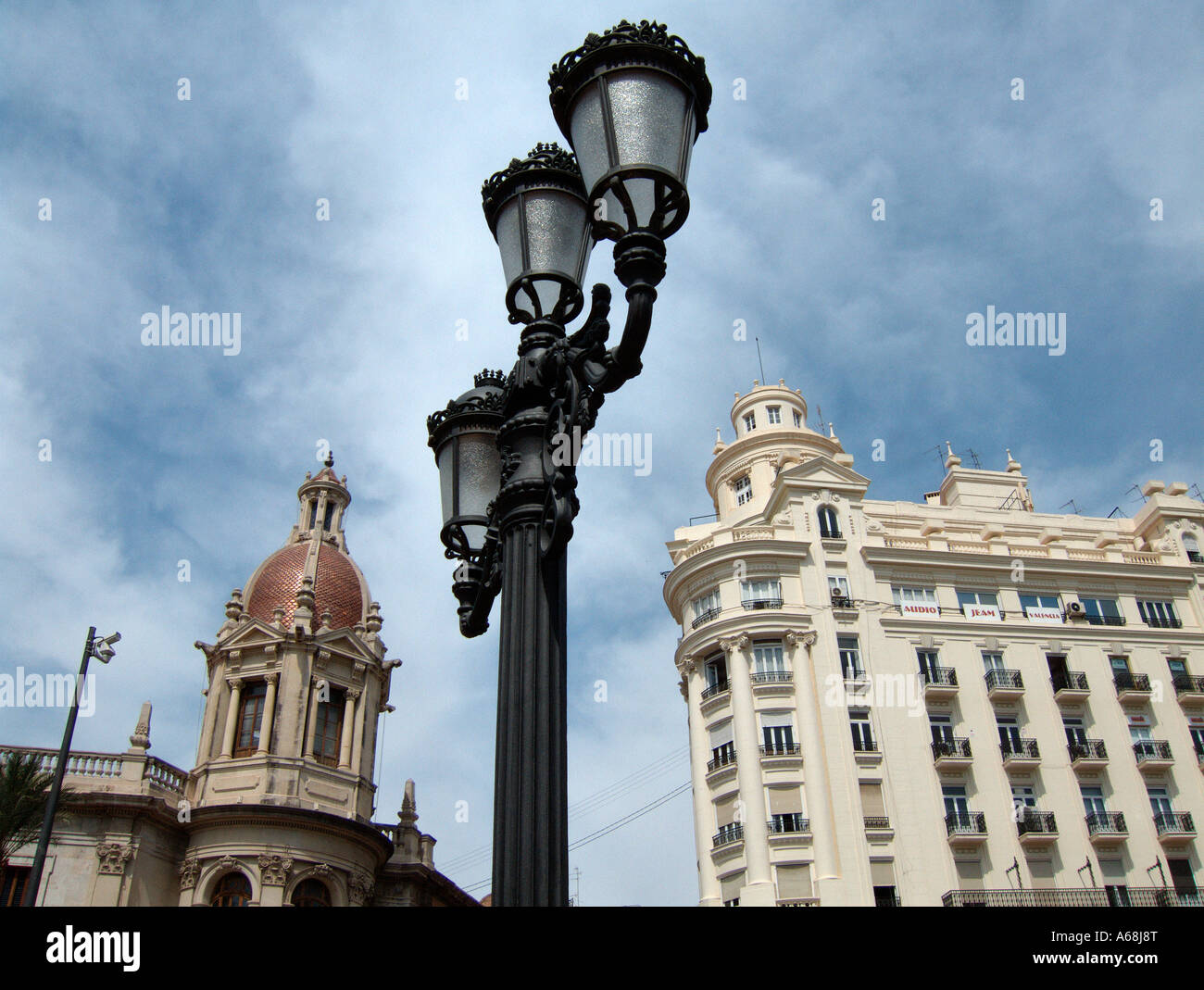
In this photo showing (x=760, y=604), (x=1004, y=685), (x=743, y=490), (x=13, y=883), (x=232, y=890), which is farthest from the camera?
(x=743, y=490)

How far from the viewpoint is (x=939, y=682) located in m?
37.7

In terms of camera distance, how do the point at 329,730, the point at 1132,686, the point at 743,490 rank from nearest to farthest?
the point at 329,730
the point at 1132,686
the point at 743,490

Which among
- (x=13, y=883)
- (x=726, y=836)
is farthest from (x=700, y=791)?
(x=13, y=883)

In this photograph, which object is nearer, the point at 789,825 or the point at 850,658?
the point at 789,825

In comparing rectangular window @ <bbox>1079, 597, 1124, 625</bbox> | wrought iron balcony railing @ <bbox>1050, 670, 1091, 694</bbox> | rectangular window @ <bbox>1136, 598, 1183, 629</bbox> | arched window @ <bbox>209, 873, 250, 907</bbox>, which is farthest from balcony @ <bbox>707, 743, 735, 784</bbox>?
rectangular window @ <bbox>1136, 598, 1183, 629</bbox>

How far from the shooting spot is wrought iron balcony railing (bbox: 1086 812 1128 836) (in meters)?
35.2

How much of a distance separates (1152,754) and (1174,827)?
2808 millimetres

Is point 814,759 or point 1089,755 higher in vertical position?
point 1089,755

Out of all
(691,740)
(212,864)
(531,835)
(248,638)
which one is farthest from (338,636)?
(531,835)

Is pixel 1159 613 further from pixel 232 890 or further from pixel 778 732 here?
pixel 232 890

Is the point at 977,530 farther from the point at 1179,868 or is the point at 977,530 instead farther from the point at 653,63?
the point at 653,63

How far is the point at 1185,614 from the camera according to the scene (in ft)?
140

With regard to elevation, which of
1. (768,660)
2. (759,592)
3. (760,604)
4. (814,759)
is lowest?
(814,759)

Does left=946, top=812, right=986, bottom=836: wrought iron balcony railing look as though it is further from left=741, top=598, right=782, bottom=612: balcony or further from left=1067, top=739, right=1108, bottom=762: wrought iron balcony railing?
left=741, top=598, right=782, bottom=612: balcony
